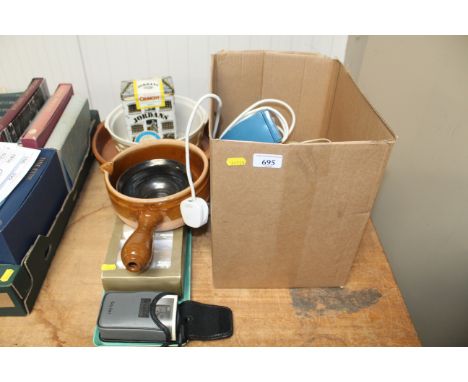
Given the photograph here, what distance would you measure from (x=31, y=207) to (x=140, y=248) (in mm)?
196

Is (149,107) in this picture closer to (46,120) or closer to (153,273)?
(46,120)

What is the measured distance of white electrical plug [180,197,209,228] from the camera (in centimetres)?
56

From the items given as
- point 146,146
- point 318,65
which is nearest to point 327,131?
point 318,65

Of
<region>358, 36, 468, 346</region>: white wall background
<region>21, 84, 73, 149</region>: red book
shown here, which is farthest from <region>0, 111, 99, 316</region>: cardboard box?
<region>358, 36, 468, 346</region>: white wall background

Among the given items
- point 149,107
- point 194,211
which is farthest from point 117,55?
point 194,211

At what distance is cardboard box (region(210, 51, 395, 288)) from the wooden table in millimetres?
27

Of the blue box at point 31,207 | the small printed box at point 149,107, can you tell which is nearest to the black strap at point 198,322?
the blue box at point 31,207

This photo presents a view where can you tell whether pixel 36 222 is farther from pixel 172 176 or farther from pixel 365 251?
pixel 365 251

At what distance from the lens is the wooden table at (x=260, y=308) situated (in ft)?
1.80

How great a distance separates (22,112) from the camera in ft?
2.30

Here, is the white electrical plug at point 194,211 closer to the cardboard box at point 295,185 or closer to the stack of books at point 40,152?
the cardboard box at point 295,185

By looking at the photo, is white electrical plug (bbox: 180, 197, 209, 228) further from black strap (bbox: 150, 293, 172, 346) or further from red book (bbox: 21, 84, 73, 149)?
Result: red book (bbox: 21, 84, 73, 149)
